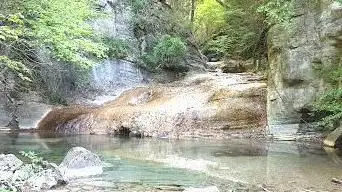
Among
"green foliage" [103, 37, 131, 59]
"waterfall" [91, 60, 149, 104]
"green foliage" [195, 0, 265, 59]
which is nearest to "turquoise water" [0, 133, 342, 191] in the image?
"green foliage" [195, 0, 265, 59]

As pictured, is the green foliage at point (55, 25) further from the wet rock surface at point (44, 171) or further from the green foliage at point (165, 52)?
the green foliage at point (165, 52)

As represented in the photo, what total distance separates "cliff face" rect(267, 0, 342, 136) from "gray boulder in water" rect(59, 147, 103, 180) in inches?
336

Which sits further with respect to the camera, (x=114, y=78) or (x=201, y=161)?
(x=114, y=78)

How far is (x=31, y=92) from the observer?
2016 centimetres

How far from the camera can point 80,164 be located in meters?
9.91

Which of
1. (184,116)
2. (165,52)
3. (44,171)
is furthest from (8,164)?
(165,52)

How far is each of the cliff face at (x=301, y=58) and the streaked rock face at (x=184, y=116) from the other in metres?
0.84

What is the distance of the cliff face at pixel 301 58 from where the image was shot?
1534cm

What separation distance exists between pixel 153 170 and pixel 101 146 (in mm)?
4381

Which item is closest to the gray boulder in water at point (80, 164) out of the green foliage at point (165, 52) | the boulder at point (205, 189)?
the boulder at point (205, 189)

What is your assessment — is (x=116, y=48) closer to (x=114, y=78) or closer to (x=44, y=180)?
(x=114, y=78)

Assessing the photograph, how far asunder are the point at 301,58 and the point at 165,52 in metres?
10.6

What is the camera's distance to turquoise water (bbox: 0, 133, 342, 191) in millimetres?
8695

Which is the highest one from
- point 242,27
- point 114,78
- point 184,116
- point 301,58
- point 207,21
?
point 207,21
